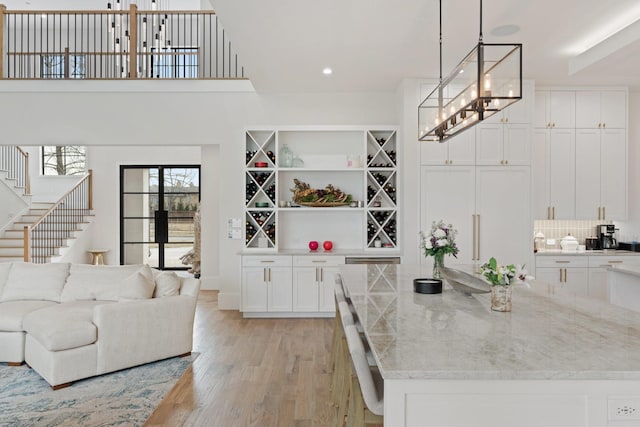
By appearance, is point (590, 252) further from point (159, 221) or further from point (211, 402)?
point (159, 221)

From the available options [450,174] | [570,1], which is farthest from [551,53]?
[450,174]

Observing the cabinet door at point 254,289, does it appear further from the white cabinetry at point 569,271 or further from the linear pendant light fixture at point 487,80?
the linear pendant light fixture at point 487,80

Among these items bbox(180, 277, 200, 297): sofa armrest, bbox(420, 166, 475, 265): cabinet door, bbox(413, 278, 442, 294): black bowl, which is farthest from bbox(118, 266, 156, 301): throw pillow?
bbox(420, 166, 475, 265): cabinet door

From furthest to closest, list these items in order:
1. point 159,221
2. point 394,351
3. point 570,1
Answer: point 159,221 → point 570,1 → point 394,351

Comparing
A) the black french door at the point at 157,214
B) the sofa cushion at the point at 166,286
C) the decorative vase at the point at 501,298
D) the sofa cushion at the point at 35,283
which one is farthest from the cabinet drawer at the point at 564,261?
the black french door at the point at 157,214

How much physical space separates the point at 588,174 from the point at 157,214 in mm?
7780

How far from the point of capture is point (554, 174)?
5668 mm

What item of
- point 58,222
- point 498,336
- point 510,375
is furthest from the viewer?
point 58,222

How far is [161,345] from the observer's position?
3988mm

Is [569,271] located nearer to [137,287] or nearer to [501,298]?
[501,298]

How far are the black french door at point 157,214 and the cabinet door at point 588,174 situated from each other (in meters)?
6.88

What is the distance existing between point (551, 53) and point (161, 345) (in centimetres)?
473

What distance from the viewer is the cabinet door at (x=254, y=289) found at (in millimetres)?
5660

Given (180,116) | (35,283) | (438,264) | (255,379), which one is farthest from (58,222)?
(438,264)
